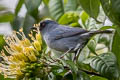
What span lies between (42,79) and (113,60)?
55 cm

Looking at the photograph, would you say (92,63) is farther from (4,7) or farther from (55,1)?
(4,7)

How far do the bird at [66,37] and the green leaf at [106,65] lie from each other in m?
0.51

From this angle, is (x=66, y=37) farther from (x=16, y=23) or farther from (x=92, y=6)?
(x=92, y=6)

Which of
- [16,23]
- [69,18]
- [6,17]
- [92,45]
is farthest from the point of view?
[6,17]

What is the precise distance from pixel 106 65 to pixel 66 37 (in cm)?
127

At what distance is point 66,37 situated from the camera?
12.2 feet

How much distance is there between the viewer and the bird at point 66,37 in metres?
3.35

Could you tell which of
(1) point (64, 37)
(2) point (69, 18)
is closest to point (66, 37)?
(1) point (64, 37)

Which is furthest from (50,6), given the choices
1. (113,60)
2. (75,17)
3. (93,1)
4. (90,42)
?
(113,60)

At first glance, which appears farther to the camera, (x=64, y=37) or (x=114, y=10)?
(x=64, y=37)

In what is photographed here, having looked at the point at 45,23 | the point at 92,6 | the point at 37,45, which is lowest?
the point at 37,45

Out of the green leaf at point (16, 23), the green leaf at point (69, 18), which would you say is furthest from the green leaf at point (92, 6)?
the green leaf at point (16, 23)

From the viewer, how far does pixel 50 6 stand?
4156mm

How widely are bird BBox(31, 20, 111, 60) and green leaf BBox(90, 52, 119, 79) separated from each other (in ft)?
1.68
